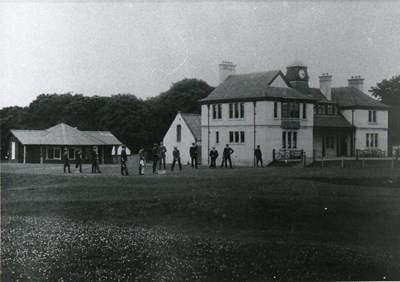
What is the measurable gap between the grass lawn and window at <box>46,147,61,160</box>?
7414 millimetres

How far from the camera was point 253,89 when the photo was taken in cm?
4541

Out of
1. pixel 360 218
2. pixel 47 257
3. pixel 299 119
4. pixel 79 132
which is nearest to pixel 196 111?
pixel 299 119

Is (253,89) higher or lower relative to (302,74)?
lower

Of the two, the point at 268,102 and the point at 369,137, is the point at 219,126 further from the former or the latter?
the point at 369,137

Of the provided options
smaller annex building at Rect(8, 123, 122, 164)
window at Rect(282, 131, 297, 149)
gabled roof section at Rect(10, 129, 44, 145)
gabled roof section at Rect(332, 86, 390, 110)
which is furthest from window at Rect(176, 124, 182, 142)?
gabled roof section at Rect(10, 129, 44, 145)

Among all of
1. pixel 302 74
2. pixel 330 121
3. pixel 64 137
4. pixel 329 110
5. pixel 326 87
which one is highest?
pixel 302 74

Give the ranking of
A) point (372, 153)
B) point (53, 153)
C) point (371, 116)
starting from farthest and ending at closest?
point (371, 116)
point (372, 153)
point (53, 153)

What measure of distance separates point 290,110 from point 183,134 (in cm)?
1362

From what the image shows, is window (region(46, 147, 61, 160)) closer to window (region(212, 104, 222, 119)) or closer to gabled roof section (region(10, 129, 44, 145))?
gabled roof section (region(10, 129, 44, 145))

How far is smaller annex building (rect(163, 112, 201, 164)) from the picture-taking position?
180 feet

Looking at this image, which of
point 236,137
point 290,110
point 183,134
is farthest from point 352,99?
point 183,134

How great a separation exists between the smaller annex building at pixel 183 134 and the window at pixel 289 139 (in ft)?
37.5

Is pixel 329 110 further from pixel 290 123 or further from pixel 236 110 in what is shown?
pixel 236 110

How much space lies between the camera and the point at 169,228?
18422mm
